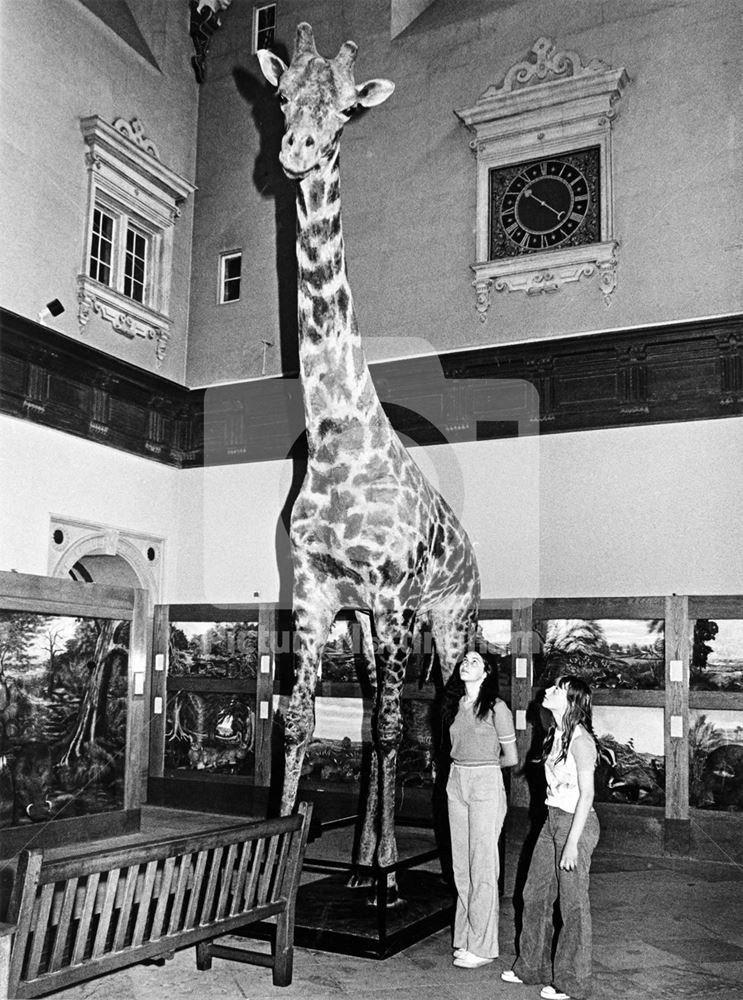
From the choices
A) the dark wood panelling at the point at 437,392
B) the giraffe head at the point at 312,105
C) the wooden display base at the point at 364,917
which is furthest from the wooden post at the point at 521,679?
the giraffe head at the point at 312,105

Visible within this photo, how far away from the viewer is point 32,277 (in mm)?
9789

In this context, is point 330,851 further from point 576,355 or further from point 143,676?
point 576,355

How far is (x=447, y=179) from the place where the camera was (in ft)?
36.5

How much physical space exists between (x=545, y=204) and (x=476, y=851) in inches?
309

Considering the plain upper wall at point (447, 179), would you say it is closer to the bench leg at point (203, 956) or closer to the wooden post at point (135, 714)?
the wooden post at point (135, 714)

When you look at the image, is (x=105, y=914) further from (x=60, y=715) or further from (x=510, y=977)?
(x=60, y=715)

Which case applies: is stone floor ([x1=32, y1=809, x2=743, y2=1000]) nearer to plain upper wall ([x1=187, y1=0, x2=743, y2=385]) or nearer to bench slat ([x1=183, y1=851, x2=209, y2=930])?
bench slat ([x1=183, y1=851, x2=209, y2=930])

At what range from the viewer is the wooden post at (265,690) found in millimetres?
9594

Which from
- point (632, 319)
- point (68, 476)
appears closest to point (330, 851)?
point (68, 476)

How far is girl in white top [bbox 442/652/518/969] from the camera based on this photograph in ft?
15.4

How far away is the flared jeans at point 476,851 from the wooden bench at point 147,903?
79 centimetres

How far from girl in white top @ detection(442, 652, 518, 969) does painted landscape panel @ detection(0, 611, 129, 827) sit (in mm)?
2474

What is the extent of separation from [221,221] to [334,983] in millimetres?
9962

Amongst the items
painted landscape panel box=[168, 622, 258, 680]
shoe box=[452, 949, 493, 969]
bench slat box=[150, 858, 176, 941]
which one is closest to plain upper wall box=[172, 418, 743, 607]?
painted landscape panel box=[168, 622, 258, 680]
